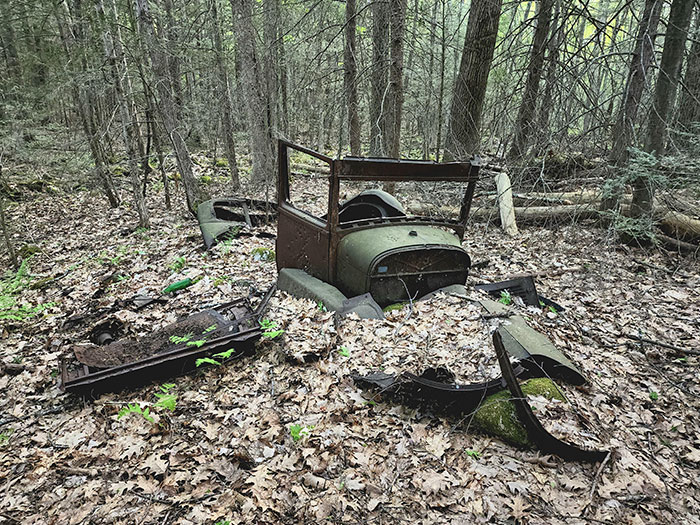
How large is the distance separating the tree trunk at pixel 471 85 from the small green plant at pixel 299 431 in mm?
6085

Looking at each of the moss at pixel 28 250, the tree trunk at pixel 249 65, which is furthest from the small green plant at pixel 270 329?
the moss at pixel 28 250

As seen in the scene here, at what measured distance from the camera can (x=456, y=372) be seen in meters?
3.42

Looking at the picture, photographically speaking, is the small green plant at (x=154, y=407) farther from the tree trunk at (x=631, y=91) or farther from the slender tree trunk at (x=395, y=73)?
the slender tree trunk at (x=395, y=73)

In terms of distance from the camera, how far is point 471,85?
8.42 m

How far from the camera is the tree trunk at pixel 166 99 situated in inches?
316

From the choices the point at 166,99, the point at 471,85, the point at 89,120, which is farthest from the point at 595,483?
the point at 89,120

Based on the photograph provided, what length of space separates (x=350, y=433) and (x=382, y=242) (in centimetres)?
188

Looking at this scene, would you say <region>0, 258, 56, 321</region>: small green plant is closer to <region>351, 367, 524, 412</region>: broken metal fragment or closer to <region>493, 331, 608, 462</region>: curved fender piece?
<region>351, 367, 524, 412</region>: broken metal fragment

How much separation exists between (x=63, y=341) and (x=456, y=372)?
15.4 feet

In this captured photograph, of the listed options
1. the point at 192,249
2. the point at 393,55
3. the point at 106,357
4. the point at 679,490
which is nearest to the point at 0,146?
the point at 192,249

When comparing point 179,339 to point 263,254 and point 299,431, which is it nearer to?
point 299,431

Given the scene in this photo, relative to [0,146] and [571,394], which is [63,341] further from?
[0,146]

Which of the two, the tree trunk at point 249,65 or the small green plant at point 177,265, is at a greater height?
the tree trunk at point 249,65

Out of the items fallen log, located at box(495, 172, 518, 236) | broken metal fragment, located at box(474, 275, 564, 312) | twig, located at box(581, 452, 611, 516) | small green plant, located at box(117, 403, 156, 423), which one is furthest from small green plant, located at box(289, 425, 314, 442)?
fallen log, located at box(495, 172, 518, 236)
